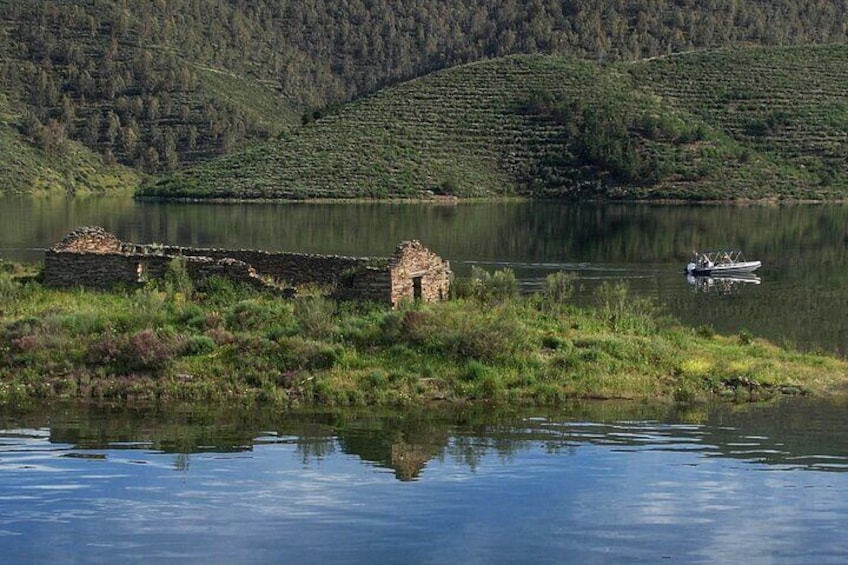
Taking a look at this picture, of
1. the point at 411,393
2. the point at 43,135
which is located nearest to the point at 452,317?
the point at 411,393

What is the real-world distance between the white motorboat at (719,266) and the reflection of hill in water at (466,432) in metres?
33.2

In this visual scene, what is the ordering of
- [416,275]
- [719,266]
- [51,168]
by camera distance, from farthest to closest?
[51,168], [719,266], [416,275]

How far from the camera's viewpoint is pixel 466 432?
24.2m

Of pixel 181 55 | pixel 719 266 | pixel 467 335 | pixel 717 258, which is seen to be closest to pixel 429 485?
pixel 467 335

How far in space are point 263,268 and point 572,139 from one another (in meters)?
96.3

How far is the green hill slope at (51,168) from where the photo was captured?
148375 mm

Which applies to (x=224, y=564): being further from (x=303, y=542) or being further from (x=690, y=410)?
(x=690, y=410)

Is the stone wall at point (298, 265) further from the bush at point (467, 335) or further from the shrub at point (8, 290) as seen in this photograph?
the shrub at point (8, 290)

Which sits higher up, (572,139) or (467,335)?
Answer: (572,139)

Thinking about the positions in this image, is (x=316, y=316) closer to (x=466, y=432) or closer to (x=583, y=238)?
(x=466, y=432)

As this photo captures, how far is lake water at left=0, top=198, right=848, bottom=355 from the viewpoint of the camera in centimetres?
4722

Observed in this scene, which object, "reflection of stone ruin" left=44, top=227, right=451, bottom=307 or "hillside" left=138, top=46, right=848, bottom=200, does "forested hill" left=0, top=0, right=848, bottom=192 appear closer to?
"hillside" left=138, top=46, right=848, bottom=200

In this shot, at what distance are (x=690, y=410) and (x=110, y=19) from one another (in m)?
176

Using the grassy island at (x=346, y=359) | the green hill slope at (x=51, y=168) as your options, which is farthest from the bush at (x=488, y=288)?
the green hill slope at (x=51, y=168)
